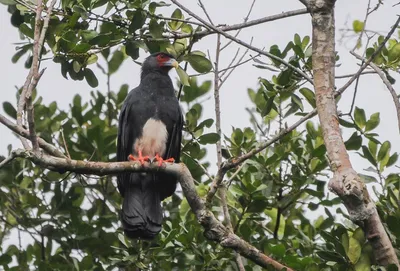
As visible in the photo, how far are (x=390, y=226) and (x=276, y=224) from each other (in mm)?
1516

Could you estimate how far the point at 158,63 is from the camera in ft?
23.8

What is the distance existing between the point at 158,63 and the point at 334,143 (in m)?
3.03

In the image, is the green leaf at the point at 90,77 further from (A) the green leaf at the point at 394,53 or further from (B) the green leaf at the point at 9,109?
(A) the green leaf at the point at 394,53

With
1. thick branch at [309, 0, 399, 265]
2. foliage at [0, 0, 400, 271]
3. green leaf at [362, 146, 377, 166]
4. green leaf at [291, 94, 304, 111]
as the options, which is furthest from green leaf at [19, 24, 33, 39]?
green leaf at [362, 146, 377, 166]

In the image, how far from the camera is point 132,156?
251 inches

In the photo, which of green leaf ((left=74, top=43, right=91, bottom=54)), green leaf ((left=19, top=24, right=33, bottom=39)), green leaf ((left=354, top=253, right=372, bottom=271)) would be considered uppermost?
green leaf ((left=19, top=24, right=33, bottom=39))

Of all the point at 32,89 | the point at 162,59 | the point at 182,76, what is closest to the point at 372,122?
the point at 182,76

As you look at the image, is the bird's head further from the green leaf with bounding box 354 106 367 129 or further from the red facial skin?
the green leaf with bounding box 354 106 367 129

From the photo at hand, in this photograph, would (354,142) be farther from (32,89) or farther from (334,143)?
(32,89)

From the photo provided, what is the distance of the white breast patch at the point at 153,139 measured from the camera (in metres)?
6.68

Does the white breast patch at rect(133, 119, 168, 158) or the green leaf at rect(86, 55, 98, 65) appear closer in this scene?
the green leaf at rect(86, 55, 98, 65)

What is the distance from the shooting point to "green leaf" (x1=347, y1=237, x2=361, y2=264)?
201 inches

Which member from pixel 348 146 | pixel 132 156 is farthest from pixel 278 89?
pixel 132 156

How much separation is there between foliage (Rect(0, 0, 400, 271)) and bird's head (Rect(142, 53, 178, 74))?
0.30m
